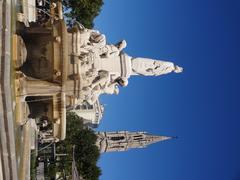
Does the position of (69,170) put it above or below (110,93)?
below

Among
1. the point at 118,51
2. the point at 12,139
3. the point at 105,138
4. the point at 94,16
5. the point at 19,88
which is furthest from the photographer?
the point at 105,138

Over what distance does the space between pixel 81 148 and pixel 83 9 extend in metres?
22.2

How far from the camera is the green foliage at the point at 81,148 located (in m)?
70.8

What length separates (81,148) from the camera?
250 feet

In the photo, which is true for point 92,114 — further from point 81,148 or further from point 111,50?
point 111,50

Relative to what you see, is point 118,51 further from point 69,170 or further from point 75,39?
point 69,170

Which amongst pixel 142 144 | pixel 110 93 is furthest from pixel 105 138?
pixel 110 93

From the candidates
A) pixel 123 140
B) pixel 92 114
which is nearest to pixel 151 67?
pixel 123 140

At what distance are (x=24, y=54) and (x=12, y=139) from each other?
4.30 metres

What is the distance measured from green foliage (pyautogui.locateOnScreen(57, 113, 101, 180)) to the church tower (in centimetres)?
3973

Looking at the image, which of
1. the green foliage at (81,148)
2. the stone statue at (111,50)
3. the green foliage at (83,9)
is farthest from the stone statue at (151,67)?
the green foliage at (81,148)

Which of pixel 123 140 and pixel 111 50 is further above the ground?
pixel 111 50

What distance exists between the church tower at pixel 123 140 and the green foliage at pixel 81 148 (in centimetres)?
3973

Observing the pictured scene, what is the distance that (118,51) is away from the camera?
89.4ft
